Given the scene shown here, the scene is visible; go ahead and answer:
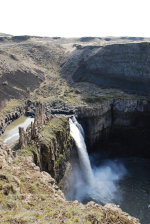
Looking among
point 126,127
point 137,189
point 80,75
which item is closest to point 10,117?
point 137,189

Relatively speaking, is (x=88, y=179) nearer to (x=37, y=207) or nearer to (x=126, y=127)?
(x=126, y=127)

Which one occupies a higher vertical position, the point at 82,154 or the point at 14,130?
the point at 14,130

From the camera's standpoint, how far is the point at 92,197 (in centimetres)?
3150

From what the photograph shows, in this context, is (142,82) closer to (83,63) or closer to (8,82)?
(83,63)

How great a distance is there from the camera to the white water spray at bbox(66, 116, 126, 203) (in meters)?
31.5

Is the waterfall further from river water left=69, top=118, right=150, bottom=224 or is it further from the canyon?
the canyon

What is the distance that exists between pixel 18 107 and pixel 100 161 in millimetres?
18121

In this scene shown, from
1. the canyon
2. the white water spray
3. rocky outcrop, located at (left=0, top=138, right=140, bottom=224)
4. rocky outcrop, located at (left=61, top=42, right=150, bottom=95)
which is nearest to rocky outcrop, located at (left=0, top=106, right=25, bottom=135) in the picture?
the canyon

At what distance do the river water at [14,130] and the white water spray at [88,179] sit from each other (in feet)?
25.3

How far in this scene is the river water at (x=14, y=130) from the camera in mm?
29441

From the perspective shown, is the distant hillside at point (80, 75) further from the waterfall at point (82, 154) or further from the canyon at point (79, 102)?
the waterfall at point (82, 154)

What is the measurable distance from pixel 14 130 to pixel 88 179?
522 inches

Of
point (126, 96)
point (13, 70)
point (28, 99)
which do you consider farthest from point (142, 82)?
point (13, 70)

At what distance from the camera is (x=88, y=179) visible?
112 feet
